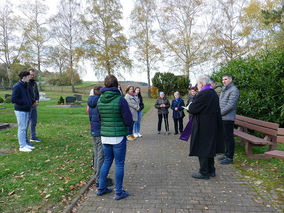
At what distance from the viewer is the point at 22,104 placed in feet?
18.0

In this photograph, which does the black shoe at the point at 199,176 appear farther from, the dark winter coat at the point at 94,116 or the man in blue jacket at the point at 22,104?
the man in blue jacket at the point at 22,104

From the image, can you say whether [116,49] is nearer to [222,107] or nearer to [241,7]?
[241,7]

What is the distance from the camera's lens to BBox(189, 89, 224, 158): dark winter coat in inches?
155

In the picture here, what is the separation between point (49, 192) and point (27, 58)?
127 feet

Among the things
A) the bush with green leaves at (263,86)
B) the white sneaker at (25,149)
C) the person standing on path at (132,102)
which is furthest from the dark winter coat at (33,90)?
the bush with green leaves at (263,86)

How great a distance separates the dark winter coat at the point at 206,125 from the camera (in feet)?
12.9

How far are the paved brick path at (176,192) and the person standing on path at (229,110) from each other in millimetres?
392

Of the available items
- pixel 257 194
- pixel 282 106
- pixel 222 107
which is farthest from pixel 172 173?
pixel 282 106

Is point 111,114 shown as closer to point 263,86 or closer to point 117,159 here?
point 117,159

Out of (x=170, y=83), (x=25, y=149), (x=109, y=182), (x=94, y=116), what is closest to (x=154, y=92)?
(x=170, y=83)

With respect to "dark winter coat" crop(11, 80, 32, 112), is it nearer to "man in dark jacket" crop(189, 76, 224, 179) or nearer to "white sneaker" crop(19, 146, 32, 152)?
"white sneaker" crop(19, 146, 32, 152)

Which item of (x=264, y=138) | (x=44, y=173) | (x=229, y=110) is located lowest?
(x=44, y=173)

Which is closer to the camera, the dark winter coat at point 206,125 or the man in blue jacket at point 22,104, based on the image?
the dark winter coat at point 206,125

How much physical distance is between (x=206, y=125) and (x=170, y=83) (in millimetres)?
28155
